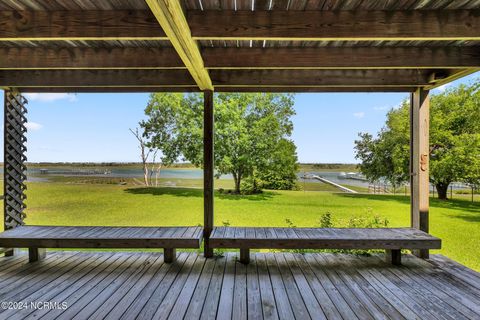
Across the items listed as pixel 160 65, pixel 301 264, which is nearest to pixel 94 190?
pixel 160 65

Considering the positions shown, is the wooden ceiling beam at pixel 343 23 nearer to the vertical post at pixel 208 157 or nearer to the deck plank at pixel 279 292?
the vertical post at pixel 208 157

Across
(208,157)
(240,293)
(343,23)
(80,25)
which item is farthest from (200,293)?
(343,23)

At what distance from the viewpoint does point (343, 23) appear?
5.96ft

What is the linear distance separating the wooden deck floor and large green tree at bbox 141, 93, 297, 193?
4232mm

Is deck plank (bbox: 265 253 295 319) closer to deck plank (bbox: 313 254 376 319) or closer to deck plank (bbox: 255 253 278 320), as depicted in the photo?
deck plank (bbox: 255 253 278 320)

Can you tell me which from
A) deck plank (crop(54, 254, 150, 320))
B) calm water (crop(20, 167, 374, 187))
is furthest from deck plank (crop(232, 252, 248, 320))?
calm water (crop(20, 167, 374, 187))

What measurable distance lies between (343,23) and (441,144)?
232 inches

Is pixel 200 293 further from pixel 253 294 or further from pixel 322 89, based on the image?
pixel 322 89

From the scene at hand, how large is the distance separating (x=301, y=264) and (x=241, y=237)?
2.73 ft

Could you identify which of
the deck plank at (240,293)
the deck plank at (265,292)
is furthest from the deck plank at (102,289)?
the deck plank at (265,292)

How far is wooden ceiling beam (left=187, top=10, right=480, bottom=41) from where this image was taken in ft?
5.96

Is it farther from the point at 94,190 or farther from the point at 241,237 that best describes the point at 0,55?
the point at 94,190

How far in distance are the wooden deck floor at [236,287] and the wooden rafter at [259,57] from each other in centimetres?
217

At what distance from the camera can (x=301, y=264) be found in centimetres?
285
